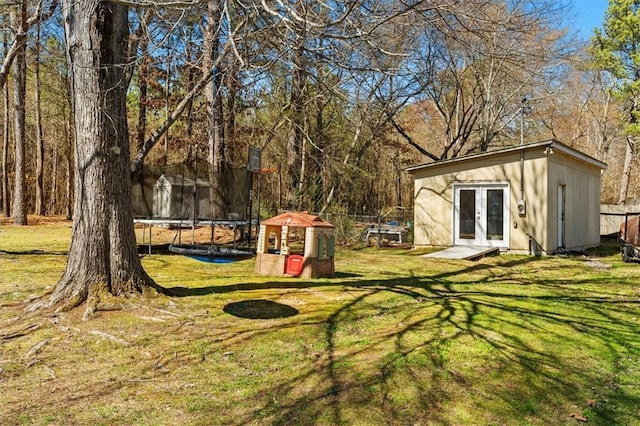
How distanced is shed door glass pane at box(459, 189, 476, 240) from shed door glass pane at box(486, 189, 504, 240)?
0.41 m

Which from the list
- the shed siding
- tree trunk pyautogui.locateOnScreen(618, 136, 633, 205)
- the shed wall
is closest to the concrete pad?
the shed wall

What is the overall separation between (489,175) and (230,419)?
444 inches

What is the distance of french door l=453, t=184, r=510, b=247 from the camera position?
487 inches

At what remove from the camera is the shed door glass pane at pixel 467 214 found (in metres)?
12.9

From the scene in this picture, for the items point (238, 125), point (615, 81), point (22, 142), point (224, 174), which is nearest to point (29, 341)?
point (224, 174)

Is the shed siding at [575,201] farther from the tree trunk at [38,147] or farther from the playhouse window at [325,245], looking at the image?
the tree trunk at [38,147]

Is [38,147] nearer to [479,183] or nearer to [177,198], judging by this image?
[177,198]

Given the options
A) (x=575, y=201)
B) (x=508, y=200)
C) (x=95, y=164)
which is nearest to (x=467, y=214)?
(x=508, y=200)

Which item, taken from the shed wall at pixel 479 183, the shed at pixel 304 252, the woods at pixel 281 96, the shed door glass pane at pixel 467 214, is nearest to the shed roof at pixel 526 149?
the shed wall at pixel 479 183

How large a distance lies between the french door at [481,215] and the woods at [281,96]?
3103 mm

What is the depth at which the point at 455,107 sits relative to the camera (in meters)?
19.0

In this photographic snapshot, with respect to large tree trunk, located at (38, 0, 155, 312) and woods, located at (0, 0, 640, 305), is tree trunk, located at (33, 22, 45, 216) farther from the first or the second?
large tree trunk, located at (38, 0, 155, 312)

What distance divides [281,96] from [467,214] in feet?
19.9

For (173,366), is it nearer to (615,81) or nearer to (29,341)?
(29,341)
